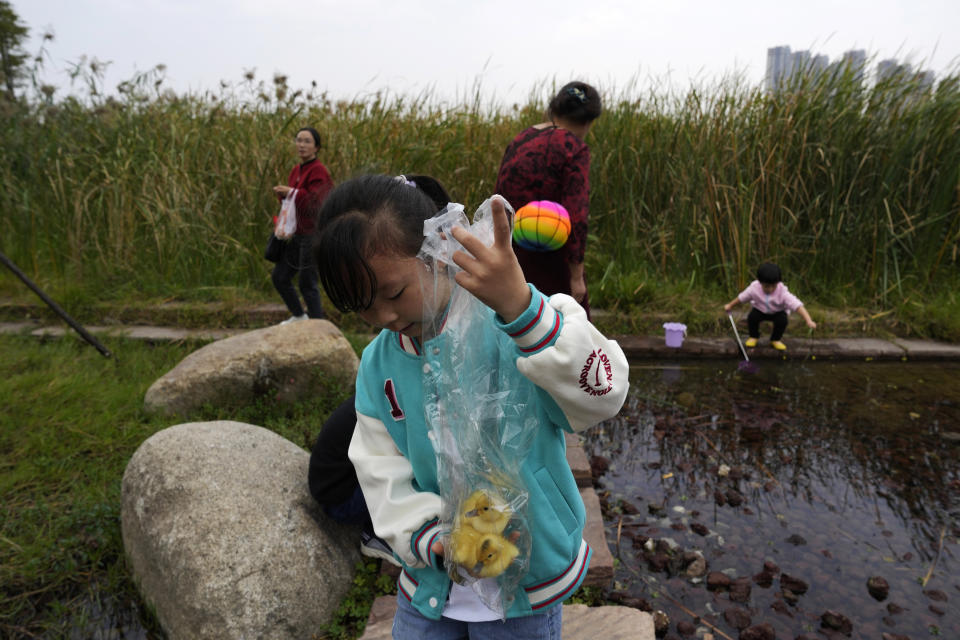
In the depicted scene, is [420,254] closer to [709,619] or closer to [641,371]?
[709,619]

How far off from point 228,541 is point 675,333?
3.90 metres

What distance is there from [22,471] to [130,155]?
4942 millimetres

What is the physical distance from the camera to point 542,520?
1.31 meters

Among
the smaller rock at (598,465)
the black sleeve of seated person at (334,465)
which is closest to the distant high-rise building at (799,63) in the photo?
the smaller rock at (598,465)

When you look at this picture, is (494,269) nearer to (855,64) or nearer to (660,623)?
(660,623)

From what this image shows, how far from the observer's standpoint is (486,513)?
1.24 m

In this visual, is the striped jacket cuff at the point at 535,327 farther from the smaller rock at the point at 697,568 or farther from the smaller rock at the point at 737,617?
the smaller rock at the point at 697,568

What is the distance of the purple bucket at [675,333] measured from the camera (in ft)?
16.6

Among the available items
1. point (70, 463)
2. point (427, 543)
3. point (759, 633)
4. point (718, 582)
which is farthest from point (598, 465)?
point (70, 463)

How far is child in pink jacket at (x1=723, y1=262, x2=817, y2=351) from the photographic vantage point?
500 cm

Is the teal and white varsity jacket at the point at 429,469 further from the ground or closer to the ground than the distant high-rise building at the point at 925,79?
closer to the ground

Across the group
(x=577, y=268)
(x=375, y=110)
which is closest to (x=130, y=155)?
(x=375, y=110)

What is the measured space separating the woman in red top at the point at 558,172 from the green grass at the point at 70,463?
1602mm

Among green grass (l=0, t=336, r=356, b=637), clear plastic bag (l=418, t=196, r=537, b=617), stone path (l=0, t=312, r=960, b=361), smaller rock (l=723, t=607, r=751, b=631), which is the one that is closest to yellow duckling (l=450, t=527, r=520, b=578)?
clear plastic bag (l=418, t=196, r=537, b=617)
